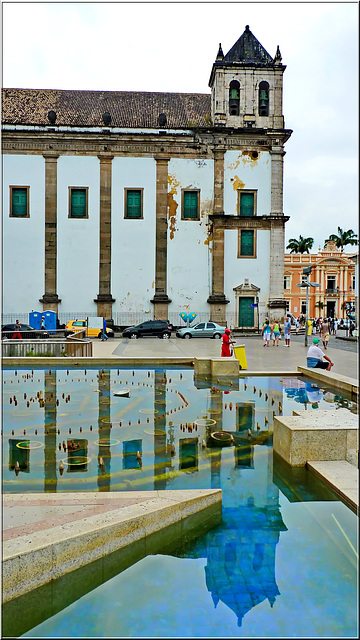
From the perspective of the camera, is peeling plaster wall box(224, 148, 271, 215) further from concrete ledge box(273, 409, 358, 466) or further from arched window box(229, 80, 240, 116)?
concrete ledge box(273, 409, 358, 466)

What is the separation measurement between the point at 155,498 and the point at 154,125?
98.6ft

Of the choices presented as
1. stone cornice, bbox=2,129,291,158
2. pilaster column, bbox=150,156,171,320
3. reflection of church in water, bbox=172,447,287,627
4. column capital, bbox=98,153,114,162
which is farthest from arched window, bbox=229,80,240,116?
reflection of church in water, bbox=172,447,287,627

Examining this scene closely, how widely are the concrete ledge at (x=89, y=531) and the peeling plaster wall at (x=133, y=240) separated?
25.6 meters

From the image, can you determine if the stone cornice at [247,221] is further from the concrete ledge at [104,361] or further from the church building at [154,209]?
the concrete ledge at [104,361]

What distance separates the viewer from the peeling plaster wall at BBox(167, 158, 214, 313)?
3034 cm

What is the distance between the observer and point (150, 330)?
2773 cm

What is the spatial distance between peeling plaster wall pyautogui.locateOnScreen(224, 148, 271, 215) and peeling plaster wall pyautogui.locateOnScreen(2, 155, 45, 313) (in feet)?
37.4

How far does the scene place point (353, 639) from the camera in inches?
119

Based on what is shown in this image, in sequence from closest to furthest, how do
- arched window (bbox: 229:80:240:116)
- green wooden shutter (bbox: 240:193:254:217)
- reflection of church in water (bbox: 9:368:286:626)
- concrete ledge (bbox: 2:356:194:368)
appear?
reflection of church in water (bbox: 9:368:286:626) < concrete ledge (bbox: 2:356:194:368) < green wooden shutter (bbox: 240:193:254:217) < arched window (bbox: 229:80:240:116)

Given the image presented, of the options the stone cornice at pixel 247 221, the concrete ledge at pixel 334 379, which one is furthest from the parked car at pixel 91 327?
the concrete ledge at pixel 334 379

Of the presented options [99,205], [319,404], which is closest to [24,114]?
[99,205]

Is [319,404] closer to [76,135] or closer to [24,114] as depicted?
[76,135]

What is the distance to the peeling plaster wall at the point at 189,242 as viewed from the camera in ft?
99.6

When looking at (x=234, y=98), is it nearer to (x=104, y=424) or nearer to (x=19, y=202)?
(x=19, y=202)
